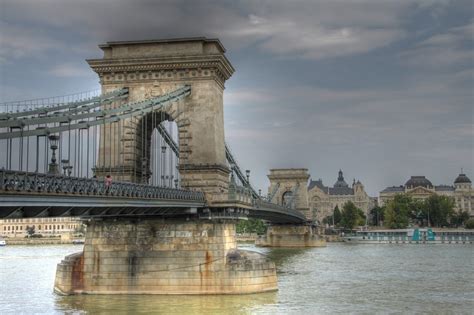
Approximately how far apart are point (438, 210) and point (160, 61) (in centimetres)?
13096

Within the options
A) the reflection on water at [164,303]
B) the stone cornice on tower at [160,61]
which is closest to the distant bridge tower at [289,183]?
the stone cornice on tower at [160,61]

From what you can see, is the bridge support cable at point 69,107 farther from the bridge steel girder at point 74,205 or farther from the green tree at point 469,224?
the green tree at point 469,224

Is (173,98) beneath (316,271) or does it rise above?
above

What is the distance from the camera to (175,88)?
138 ft

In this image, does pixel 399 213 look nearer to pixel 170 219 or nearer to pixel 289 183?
pixel 289 183

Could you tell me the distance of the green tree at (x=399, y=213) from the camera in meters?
156

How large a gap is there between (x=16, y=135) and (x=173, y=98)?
1977cm

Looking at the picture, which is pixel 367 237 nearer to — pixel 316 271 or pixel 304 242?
pixel 304 242

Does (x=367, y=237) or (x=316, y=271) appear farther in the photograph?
(x=367, y=237)

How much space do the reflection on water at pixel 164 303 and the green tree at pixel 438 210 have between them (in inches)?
5172

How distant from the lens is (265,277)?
1474 inches

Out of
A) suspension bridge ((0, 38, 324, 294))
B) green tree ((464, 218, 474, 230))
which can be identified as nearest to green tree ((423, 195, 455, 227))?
green tree ((464, 218, 474, 230))

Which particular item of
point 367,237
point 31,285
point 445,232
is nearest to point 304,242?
point 367,237

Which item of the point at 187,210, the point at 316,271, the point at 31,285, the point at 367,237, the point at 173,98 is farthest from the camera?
the point at 367,237
